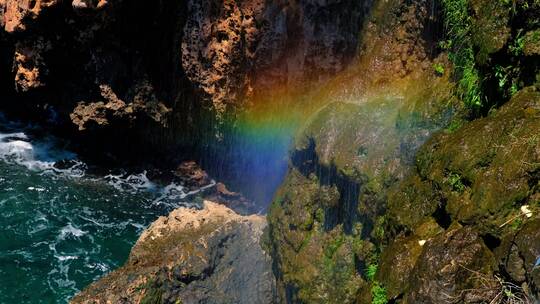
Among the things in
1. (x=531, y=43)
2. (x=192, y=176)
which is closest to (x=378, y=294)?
(x=531, y=43)

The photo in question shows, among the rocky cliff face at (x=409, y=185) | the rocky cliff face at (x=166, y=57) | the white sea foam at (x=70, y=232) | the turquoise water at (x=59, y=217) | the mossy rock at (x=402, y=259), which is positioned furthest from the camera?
the white sea foam at (x=70, y=232)

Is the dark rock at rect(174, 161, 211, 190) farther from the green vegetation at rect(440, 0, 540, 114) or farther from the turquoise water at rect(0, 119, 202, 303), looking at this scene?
the green vegetation at rect(440, 0, 540, 114)

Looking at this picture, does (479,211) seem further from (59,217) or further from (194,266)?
(59,217)

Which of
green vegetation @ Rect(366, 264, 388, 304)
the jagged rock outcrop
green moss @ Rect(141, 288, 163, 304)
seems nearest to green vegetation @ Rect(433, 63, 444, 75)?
green vegetation @ Rect(366, 264, 388, 304)

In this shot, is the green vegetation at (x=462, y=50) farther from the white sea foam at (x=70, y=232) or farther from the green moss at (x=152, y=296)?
the white sea foam at (x=70, y=232)

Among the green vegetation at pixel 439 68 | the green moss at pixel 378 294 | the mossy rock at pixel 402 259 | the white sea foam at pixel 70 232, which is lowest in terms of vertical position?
the white sea foam at pixel 70 232

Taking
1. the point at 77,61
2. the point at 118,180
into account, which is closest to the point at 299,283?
the point at 118,180

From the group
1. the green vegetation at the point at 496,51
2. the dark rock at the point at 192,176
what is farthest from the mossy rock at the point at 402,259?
the dark rock at the point at 192,176
